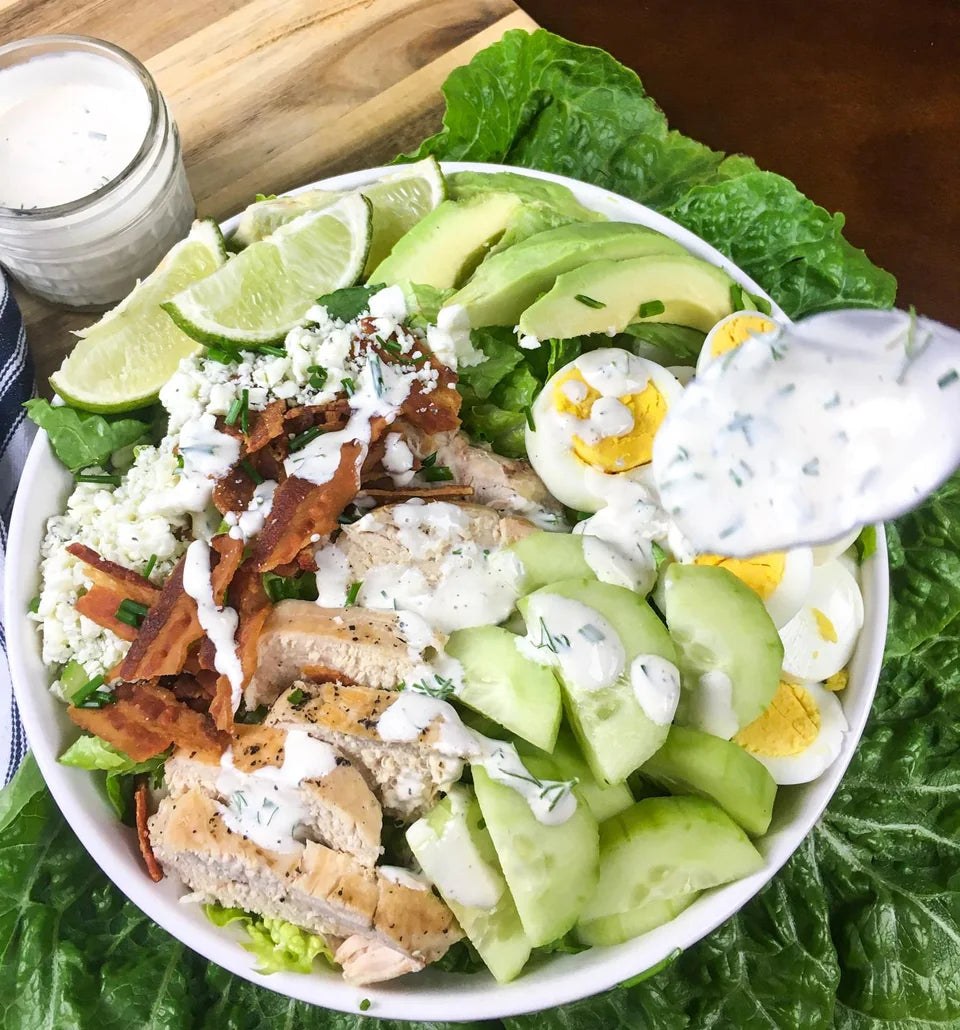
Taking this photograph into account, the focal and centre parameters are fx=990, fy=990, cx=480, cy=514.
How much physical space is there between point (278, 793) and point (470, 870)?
35 cm

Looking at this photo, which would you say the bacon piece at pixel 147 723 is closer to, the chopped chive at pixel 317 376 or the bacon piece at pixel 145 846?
the bacon piece at pixel 145 846

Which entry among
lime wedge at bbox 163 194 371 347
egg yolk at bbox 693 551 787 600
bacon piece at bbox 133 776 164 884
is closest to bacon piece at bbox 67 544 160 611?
bacon piece at bbox 133 776 164 884

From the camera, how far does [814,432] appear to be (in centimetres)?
146

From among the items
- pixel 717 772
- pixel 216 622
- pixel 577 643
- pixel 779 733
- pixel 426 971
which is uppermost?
pixel 216 622

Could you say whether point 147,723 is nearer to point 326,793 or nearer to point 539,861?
point 326,793

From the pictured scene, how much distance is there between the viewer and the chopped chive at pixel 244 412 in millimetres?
1818

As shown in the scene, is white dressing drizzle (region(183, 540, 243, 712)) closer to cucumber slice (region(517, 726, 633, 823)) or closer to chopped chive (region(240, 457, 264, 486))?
chopped chive (region(240, 457, 264, 486))

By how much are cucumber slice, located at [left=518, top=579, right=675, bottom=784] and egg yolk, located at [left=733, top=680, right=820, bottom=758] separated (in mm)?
262

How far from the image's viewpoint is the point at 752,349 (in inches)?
59.7

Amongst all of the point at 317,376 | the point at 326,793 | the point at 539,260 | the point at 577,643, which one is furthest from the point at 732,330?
the point at 326,793

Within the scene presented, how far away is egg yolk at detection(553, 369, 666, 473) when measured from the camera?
6.27 ft

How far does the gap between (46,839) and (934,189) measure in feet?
10.1

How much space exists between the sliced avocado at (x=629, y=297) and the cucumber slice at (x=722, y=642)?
19.2 inches

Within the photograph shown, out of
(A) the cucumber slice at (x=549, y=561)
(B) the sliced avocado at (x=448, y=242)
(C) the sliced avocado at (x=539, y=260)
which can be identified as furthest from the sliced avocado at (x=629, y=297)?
(A) the cucumber slice at (x=549, y=561)
